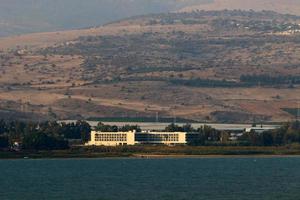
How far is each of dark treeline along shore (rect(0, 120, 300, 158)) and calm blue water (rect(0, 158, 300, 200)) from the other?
226 centimetres

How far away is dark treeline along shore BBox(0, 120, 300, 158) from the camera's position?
399 feet

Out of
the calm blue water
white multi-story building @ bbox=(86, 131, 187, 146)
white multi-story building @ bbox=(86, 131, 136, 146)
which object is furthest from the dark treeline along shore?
the calm blue water

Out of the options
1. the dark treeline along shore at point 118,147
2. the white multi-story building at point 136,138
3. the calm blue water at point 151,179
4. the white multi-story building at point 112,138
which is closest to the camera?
the calm blue water at point 151,179

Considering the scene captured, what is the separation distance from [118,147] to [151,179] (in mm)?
40417

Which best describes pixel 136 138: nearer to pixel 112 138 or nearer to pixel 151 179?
pixel 112 138

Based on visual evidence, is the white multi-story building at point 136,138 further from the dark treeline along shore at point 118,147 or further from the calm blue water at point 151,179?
the calm blue water at point 151,179

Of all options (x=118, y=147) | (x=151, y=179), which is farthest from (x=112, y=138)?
(x=151, y=179)

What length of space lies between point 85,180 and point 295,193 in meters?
17.4

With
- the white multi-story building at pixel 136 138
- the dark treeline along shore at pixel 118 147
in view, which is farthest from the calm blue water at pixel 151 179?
the white multi-story building at pixel 136 138

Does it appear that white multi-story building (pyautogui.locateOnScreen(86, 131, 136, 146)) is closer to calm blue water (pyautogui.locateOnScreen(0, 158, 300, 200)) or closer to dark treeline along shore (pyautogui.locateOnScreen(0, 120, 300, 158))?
dark treeline along shore (pyautogui.locateOnScreen(0, 120, 300, 158))

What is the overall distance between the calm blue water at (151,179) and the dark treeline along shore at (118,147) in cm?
226

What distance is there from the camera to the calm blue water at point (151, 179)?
7312 cm

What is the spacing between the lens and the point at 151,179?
87688 millimetres

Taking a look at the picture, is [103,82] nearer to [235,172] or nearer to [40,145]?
[40,145]
